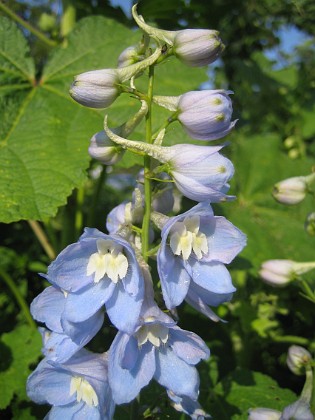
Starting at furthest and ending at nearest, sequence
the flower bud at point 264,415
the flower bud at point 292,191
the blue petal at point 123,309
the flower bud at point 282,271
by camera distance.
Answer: the flower bud at point 292,191, the flower bud at point 282,271, the flower bud at point 264,415, the blue petal at point 123,309

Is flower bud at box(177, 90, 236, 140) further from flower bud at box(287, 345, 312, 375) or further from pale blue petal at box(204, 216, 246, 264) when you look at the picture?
flower bud at box(287, 345, 312, 375)

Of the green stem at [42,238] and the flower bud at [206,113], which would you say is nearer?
the flower bud at [206,113]

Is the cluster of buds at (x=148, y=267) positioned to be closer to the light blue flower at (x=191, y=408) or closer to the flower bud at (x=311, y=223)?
the light blue flower at (x=191, y=408)

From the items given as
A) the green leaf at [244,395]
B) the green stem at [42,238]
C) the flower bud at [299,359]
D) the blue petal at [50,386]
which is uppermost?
the blue petal at [50,386]

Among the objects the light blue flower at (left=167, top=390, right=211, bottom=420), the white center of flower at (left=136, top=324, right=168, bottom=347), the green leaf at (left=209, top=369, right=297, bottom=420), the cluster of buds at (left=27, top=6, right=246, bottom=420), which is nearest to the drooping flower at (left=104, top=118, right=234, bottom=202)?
the cluster of buds at (left=27, top=6, right=246, bottom=420)

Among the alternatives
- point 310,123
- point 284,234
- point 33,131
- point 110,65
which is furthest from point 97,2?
point 310,123

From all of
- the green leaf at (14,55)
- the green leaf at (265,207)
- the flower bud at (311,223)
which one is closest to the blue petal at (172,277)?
the flower bud at (311,223)

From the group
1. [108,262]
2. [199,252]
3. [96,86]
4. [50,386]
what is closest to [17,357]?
[50,386]
